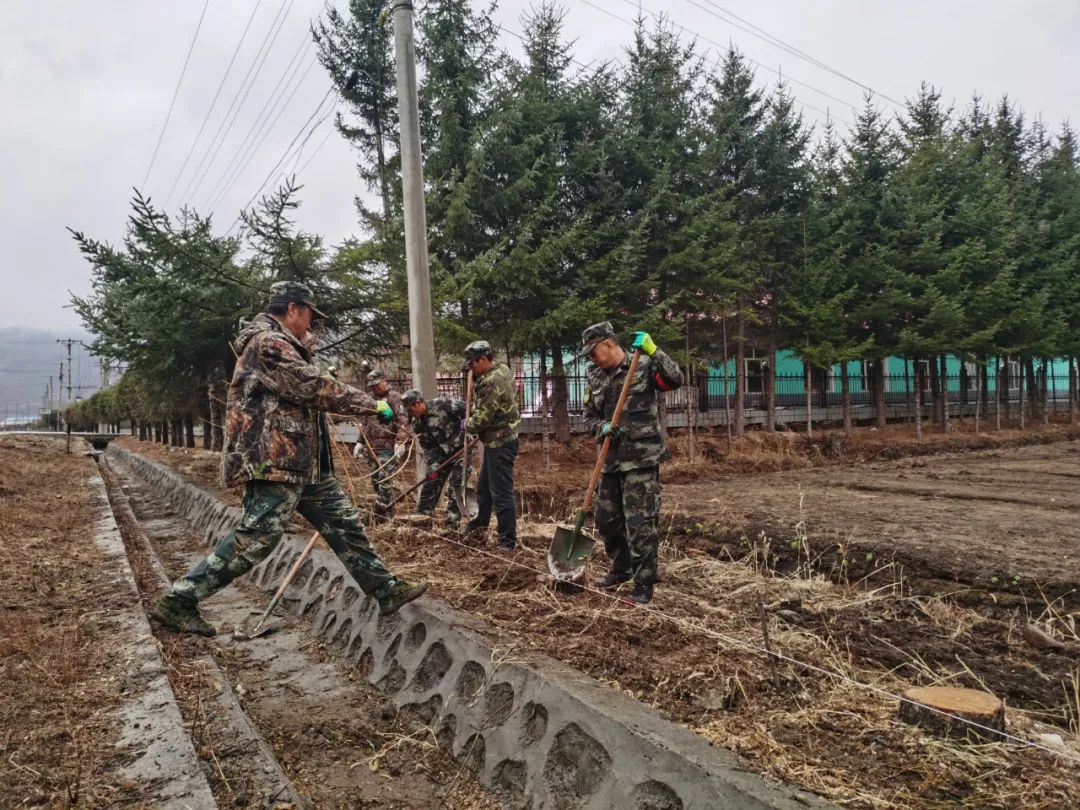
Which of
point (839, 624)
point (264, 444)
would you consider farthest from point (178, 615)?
point (839, 624)

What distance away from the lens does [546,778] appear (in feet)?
9.46

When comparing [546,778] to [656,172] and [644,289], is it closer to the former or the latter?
[644,289]

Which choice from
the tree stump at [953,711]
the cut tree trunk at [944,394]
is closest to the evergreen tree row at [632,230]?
the cut tree trunk at [944,394]

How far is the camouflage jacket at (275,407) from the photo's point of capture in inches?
160

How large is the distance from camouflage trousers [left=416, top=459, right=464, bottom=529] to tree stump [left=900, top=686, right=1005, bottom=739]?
5514mm

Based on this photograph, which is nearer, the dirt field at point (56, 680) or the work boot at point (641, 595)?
the dirt field at point (56, 680)

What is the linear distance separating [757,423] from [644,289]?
1110 centimetres

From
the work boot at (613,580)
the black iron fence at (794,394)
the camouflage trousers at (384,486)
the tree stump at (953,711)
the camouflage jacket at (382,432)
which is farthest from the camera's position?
the black iron fence at (794,394)

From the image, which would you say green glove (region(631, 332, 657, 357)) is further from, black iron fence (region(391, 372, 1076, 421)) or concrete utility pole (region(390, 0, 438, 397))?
black iron fence (region(391, 372, 1076, 421))

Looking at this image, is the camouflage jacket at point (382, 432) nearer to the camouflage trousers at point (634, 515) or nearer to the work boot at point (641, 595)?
the camouflage trousers at point (634, 515)

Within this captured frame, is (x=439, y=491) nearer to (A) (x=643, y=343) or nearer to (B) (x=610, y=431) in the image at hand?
(B) (x=610, y=431)

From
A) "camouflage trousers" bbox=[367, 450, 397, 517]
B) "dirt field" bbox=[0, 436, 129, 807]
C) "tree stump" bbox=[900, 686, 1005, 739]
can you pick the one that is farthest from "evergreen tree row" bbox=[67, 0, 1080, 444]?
"tree stump" bbox=[900, 686, 1005, 739]

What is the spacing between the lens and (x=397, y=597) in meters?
4.48

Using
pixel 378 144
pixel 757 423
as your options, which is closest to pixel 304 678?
pixel 378 144
